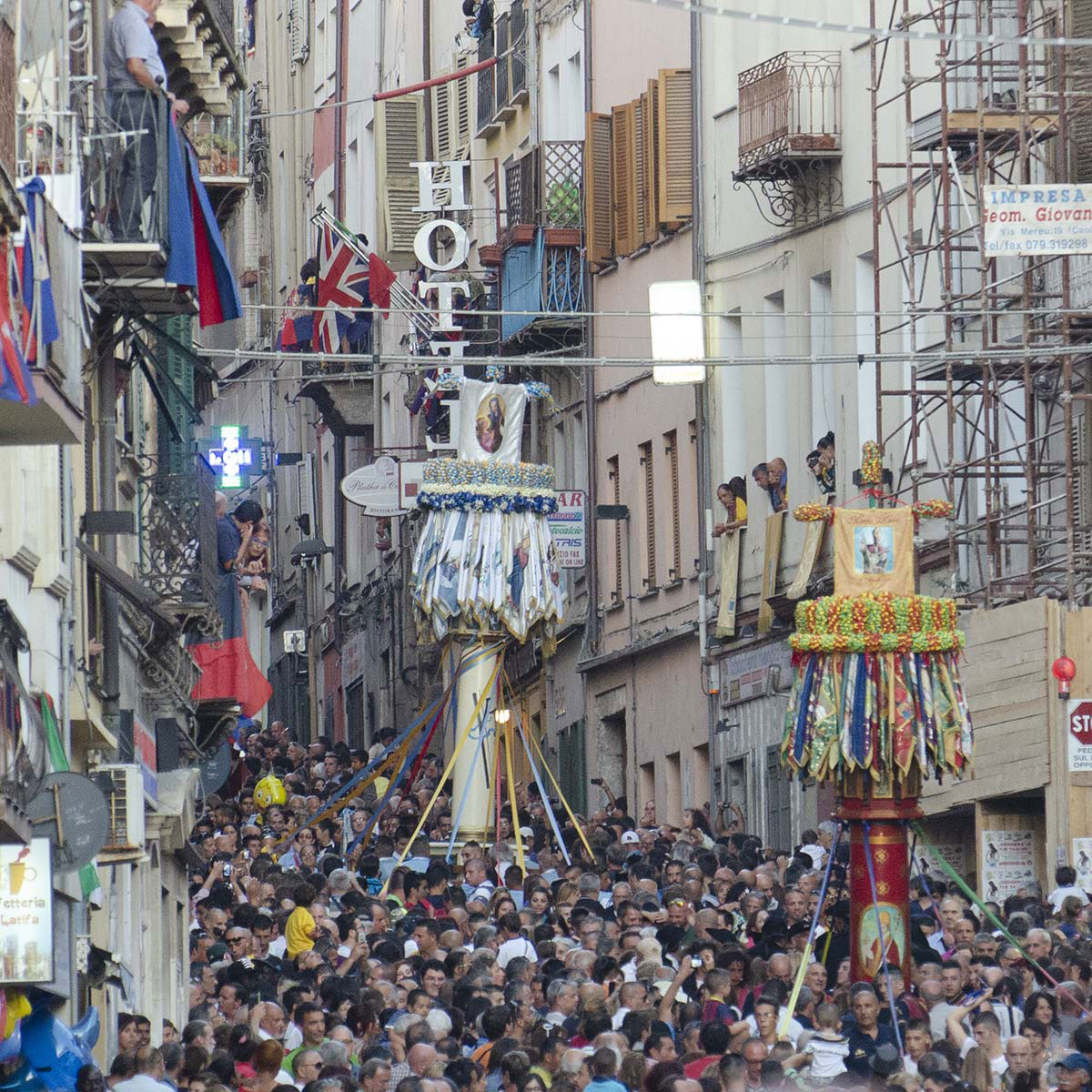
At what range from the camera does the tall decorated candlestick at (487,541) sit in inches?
1271

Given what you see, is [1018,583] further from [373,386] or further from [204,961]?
[373,386]

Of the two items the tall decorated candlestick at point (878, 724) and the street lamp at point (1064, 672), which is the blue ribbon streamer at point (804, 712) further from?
the street lamp at point (1064, 672)

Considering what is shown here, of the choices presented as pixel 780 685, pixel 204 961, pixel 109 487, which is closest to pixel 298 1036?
pixel 204 961

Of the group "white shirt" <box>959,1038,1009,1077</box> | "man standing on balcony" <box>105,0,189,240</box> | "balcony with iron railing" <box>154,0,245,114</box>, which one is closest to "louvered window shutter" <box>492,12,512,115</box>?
"balcony with iron railing" <box>154,0,245,114</box>

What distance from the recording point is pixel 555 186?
4572cm

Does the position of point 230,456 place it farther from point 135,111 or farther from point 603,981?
point 603,981

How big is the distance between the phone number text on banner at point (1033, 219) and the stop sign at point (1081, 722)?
4700 millimetres

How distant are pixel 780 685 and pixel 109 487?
442 inches

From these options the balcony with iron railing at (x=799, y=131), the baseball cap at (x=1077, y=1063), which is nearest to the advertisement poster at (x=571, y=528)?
the balcony with iron railing at (x=799, y=131)

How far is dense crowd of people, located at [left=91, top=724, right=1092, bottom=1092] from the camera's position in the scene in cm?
1914

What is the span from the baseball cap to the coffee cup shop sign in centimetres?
3169

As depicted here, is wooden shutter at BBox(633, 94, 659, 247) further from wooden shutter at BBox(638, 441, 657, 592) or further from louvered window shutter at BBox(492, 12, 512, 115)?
louvered window shutter at BBox(492, 12, 512, 115)

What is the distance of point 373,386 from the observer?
2362 inches

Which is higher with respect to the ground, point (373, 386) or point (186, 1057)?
point (373, 386)
